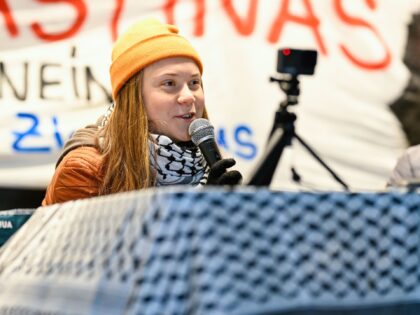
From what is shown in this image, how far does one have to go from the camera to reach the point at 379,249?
1.99ft

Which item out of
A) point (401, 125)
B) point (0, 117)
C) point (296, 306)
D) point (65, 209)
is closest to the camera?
point (296, 306)

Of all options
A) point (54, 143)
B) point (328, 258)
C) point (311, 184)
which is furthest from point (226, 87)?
point (328, 258)

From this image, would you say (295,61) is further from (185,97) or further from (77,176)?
(77,176)

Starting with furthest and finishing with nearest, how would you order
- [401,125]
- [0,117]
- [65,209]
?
1. [401,125]
2. [0,117]
3. [65,209]

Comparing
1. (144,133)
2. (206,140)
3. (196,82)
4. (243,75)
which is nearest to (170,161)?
(144,133)

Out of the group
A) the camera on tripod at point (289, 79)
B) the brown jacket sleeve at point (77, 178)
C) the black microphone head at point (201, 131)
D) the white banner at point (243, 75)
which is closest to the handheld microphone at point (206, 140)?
the black microphone head at point (201, 131)

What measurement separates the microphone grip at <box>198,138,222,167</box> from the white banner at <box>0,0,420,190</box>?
2.84ft

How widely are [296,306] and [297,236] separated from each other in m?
0.05

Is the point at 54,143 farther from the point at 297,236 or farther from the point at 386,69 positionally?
the point at 297,236

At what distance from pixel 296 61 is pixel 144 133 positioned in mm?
361

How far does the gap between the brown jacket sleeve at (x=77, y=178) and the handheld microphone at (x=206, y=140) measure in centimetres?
30

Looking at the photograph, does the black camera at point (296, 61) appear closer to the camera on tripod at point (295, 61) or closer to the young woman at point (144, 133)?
the camera on tripod at point (295, 61)

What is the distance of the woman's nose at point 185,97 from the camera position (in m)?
1.53

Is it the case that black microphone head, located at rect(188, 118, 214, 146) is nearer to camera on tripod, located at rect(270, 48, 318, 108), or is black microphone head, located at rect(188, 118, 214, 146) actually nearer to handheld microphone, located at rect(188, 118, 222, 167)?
handheld microphone, located at rect(188, 118, 222, 167)
